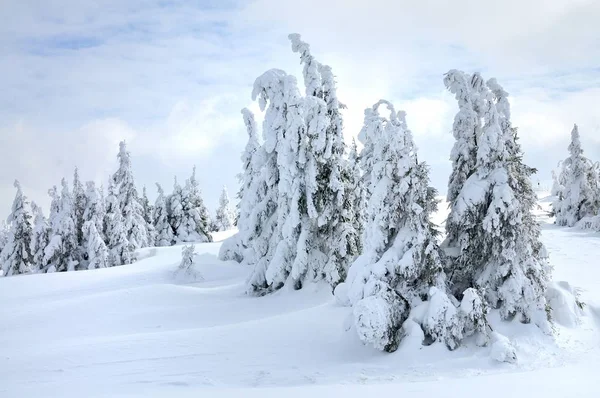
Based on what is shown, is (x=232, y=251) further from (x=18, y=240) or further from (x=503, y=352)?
(x=503, y=352)

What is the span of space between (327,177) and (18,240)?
3628cm

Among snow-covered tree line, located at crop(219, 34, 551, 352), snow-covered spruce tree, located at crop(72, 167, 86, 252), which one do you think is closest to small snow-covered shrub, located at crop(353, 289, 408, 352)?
snow-covered tree line, located at crop(219, 34, 551, 352)

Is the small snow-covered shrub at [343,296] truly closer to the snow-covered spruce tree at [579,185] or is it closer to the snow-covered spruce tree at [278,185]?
the snow-covered spruce tree at [278,185]

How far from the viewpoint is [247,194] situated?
89.5 feet

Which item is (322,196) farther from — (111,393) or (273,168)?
(111,393)

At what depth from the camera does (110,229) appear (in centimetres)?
4553

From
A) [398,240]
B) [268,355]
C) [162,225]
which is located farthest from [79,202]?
[398,240]

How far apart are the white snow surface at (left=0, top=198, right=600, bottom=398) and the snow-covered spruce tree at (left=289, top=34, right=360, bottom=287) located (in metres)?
2.02

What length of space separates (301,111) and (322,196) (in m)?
4.24

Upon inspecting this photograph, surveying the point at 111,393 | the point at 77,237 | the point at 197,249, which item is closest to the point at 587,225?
the point at 197,249

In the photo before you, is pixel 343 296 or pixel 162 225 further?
pixel 162 225

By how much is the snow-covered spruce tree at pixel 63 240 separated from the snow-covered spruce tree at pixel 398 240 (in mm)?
34573

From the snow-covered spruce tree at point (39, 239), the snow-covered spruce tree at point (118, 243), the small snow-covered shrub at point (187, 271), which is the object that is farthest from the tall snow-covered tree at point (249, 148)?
the snow-covered spruce tree at point (39, 239)

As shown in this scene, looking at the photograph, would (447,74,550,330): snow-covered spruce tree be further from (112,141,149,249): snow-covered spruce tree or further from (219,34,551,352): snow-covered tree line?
(112,141,149,249): snow-covered spruce tree
